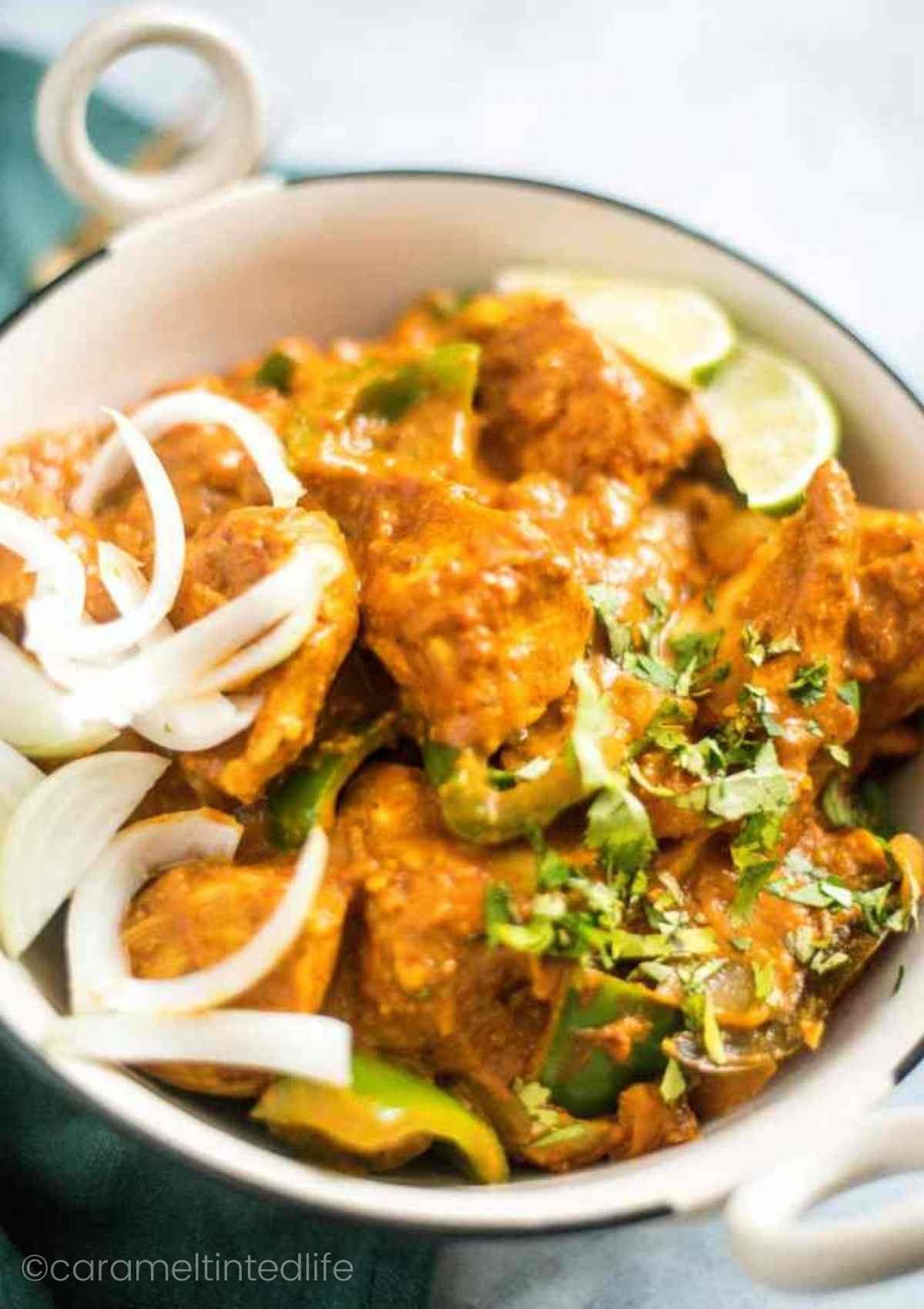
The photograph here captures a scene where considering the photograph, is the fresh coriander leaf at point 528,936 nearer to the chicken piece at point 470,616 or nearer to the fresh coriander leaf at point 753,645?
the chicken piece at point 470,616

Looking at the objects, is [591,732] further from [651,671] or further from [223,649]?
[223,649]

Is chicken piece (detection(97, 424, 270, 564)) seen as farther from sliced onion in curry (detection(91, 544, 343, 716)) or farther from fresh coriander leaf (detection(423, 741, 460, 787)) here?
fresh coriander leaf (detection(423, 741, 460, 787))

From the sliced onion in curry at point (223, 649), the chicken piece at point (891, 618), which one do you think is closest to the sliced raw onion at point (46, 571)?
the sliced onion in curry at point (223, 649)

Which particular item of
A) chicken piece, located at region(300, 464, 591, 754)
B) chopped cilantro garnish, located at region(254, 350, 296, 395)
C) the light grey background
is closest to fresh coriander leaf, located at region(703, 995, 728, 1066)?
chicken piece, located at region(300, 464, 591, 754)

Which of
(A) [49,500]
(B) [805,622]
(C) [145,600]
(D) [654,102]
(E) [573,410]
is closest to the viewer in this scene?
(C) [145,600]

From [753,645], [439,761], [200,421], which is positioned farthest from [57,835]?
[753,645]

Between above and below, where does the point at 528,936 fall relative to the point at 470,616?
below

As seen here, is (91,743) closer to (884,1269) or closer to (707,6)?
(884,1269)
